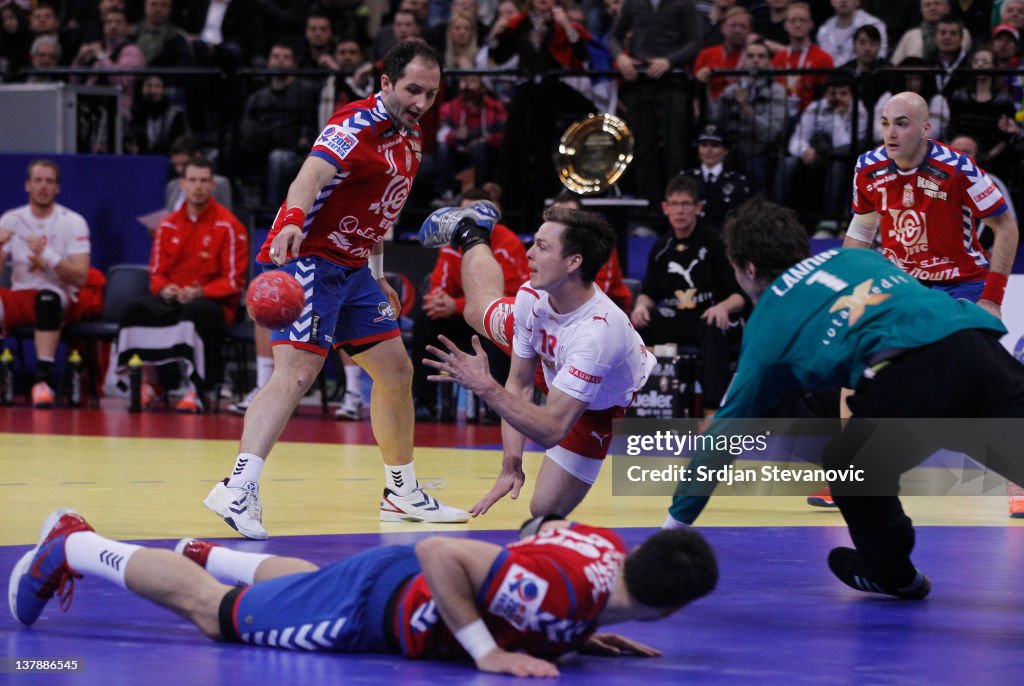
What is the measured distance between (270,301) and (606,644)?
256cm

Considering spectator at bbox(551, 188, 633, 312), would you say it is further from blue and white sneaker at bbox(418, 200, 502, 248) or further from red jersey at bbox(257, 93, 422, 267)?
red jersey at bbox(257, 93, 422, 267)

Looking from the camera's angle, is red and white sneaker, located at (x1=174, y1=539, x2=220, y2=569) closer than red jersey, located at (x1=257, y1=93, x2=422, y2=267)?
Yes

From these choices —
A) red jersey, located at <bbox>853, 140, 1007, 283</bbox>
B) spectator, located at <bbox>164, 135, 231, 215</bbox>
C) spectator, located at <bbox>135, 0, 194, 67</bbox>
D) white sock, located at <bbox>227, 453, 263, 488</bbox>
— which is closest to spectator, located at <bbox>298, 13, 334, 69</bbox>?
spectator, located at <bbox>135, 0, 194, 67</bbox>

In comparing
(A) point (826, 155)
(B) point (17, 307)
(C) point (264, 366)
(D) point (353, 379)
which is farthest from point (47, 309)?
(A) point (826, 155)

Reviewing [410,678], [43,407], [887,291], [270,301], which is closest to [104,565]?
[410,678]

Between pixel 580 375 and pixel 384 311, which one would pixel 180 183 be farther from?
pixel 580 375

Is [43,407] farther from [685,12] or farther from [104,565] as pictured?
[104,565]

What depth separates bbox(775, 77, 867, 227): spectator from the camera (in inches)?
484

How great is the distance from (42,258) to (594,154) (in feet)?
14.8

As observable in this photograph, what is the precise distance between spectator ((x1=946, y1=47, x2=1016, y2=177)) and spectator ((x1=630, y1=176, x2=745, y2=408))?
2.24m

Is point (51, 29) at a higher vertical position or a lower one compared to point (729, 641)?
higher

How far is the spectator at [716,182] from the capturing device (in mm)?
11898

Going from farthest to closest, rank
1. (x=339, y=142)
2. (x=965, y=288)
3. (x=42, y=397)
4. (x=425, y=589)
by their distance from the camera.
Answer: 1. (x=42, y=397)
2. (x=965, y=288)
3. (x=339, y=142)
4. (x=425, y=589)

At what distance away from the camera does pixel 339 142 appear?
21.8 feet
